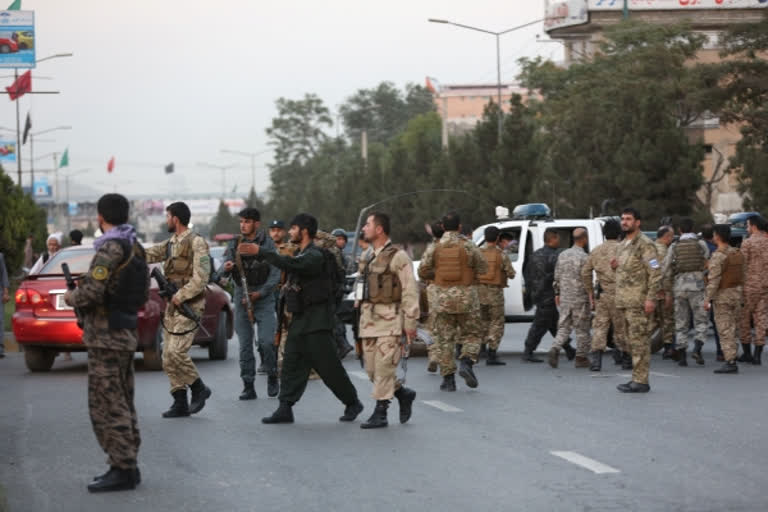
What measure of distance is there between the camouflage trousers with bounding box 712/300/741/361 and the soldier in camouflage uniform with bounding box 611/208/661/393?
2569mm

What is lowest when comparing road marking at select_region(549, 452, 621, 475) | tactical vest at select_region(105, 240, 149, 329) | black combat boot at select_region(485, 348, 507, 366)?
black combat boot at select_region(485, 348, 507, 366)

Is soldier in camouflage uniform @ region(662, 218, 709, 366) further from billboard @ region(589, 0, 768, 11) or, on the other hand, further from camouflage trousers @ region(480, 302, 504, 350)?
billboard @ region(589, 0, 768, 11)

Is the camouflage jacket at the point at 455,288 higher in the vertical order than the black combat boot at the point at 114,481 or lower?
higher

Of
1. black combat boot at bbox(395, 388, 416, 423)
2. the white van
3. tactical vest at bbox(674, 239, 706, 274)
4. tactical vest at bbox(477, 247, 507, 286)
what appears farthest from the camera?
the white van

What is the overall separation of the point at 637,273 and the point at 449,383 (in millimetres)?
2131

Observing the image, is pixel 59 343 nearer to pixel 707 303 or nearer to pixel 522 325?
pixel 707 303

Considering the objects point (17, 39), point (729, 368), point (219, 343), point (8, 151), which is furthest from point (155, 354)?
point (8, 151)

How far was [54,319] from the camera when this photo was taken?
17.5 m

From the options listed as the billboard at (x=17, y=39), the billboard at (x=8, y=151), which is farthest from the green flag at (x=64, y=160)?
the billboard at (x=17, y=39)

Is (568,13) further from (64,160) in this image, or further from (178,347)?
(178,347)

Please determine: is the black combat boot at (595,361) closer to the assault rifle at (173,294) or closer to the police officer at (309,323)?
the police officer at (309,323)

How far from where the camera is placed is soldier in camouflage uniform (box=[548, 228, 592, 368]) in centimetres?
1800

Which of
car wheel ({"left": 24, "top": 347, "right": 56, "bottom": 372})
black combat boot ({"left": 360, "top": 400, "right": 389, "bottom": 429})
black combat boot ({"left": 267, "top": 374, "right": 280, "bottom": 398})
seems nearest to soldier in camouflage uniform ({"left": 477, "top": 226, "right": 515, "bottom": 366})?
black combat boot ({"left": 267, "top": 374, "right": 280, "bottom": 398})

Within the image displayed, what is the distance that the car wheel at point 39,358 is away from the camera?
1814cm
